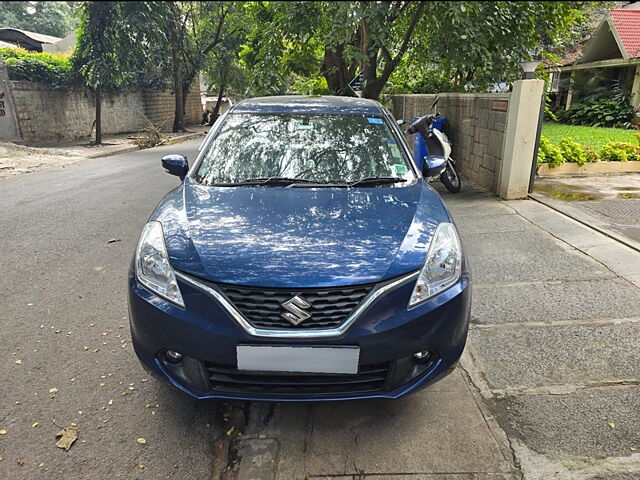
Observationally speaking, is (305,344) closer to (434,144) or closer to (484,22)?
(484,22)

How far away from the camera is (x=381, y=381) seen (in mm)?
2104

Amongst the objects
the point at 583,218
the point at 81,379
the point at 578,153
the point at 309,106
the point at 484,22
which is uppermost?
the point at 484,22

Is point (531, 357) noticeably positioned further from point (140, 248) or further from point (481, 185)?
point (481, 185)

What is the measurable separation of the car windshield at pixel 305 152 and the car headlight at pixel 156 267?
668mm

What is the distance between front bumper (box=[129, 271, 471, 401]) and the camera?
6.51 ft

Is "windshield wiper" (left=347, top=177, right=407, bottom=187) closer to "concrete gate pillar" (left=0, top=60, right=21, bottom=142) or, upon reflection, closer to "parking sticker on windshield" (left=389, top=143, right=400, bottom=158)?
"parking sticker on windshield" (left=389, top=143, right=400, bottom=158)

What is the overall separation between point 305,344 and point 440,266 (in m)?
0.75

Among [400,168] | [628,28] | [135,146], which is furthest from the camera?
[628,28]

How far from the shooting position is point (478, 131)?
7383mm

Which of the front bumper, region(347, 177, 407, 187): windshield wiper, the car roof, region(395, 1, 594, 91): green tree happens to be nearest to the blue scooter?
region(395, 1, 594, 91): green tree

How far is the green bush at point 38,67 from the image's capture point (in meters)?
15.2

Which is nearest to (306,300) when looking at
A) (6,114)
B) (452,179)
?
(452,179)

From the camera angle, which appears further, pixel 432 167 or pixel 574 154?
pixel 574 154

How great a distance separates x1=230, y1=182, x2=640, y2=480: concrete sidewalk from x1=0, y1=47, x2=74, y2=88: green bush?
630 inches
